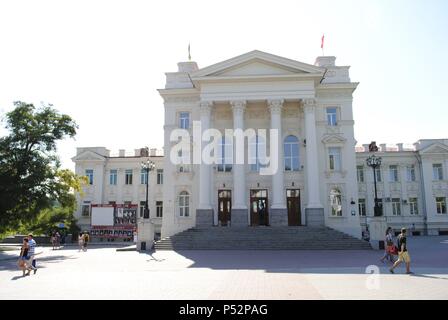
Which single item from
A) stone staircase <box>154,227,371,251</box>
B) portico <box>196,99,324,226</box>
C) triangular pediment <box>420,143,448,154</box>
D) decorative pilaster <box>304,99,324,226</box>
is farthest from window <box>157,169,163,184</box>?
triangular pediment <box>420,143,448,154</box>

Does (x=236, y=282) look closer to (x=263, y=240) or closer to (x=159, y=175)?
(x=263, y=240)

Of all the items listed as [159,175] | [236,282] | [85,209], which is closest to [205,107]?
[159,175]

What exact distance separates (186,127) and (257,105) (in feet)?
22.0

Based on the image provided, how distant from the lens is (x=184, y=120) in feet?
120

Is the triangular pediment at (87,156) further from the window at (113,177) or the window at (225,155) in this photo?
the window at (225,155)

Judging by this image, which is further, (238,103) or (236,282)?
(238,103)

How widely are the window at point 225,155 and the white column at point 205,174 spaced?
163cm

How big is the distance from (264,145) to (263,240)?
9.47 m

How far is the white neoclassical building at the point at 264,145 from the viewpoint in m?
33.5

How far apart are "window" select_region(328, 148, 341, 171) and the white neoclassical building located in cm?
9
